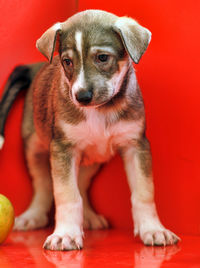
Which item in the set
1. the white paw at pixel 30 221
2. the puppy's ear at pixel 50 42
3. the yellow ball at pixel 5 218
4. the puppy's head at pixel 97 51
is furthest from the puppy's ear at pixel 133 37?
the white paw at pixel 30 221

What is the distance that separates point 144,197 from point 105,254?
54 centimetres

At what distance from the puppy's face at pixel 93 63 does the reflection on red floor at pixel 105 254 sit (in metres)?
0.88

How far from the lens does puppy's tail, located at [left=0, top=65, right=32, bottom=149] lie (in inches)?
156

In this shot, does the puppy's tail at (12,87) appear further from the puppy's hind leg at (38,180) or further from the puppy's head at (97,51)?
the puppy's head at (97,51)

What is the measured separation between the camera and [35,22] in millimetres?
4242

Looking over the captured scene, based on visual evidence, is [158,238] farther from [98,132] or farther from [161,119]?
[161,119]

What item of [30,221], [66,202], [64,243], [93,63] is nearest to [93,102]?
[93,63]

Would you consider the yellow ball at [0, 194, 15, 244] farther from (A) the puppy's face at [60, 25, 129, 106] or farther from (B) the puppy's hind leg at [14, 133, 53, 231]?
(B) the puppy's hind leg at [14, 133, 53, 231]

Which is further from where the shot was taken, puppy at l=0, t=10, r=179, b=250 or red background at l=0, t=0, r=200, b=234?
red background at l=0, t=0, r=200, b=234

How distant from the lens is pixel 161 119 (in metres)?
3.60

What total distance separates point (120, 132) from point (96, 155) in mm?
325

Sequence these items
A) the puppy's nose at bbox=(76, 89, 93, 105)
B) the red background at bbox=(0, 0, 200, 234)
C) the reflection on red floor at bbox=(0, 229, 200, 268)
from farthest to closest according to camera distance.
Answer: the red background at bbox=(0, 0, 200, 234) → the puppy's nose at bbox=(76, 89, 93, 105) → the reflection on red floor at bbox=(0, 229, 200, 268)

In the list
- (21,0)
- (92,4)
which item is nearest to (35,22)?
(21,0)

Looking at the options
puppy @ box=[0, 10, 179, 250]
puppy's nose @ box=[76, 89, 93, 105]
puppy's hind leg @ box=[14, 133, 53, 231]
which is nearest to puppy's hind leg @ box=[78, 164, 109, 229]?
puppy's hind leg @ box=[14, 133, 53, 231]
